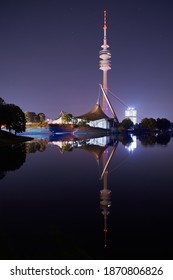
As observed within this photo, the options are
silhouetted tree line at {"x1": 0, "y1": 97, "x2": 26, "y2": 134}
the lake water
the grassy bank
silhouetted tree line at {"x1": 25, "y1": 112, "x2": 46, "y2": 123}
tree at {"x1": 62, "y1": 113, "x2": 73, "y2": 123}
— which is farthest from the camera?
silhouetted tree line at {"x1": 25, "y1": 112, "x2": 46, "y2": 123}

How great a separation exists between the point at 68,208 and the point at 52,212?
2.07 feet

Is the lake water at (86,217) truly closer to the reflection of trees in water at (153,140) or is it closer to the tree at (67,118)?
the reflection of trees in water at (153,140)

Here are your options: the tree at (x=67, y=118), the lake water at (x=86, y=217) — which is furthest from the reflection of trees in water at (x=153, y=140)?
the tree at (x=67, y=118)

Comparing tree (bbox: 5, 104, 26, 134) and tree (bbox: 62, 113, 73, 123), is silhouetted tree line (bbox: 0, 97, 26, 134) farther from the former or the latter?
tree (bbox: 62, 113, 73, 123)

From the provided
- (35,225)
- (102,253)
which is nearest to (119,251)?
(102,253)

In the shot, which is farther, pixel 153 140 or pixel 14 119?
pixel 153 140

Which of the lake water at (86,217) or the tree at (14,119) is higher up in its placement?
the tree at (14,119)

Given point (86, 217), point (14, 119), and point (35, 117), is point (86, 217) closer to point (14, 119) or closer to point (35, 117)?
point (14, 119)

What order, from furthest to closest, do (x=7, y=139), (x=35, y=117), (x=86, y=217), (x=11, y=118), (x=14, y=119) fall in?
1. (x=35, y=117)
2. (x=14, y=119)
3. (x=11, y=118)
4. (x=7, y=139)
5. (x=86, y=217)

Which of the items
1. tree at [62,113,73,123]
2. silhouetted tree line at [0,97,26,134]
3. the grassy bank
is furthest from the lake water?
tree at [62,113,73,123]

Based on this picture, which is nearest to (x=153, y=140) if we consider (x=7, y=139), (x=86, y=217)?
(x=7, y=139)

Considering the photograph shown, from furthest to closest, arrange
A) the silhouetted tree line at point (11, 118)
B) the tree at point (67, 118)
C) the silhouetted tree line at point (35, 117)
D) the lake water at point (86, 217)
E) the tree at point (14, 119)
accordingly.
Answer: the silhouetted tree line at point (35, 117) < the tree at point (67, 118) < the tree at point (14, 119) < the silhouetted tree line at point (11, 118) < the lake water at point (86, 217)

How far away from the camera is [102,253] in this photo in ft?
18.0

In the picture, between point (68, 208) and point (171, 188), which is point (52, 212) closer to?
point (68, 208)
